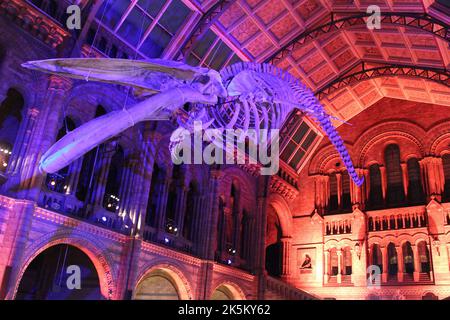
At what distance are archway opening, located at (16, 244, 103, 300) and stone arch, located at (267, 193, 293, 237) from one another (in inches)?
498

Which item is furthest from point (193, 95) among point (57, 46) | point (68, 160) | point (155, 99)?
point (57, 46)

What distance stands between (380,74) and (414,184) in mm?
6556

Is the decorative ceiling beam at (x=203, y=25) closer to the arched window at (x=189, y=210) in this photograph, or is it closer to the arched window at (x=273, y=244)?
the arched window at (x=189, y=210)

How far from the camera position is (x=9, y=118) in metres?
14.5

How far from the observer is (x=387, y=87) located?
2536 cm

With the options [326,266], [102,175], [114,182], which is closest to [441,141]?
[326,266]

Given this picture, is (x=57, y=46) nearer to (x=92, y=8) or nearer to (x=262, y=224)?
(x=92, y=8)

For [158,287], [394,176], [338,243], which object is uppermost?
[394,176]

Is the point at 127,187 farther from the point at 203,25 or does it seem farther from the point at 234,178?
the point at 234,178

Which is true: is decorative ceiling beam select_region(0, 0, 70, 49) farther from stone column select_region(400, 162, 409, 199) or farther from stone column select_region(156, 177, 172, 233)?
stone column select_region(400, 162, 409, 199)

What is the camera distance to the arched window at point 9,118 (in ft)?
44.9

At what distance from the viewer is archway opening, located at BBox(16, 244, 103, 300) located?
15.8 meters
